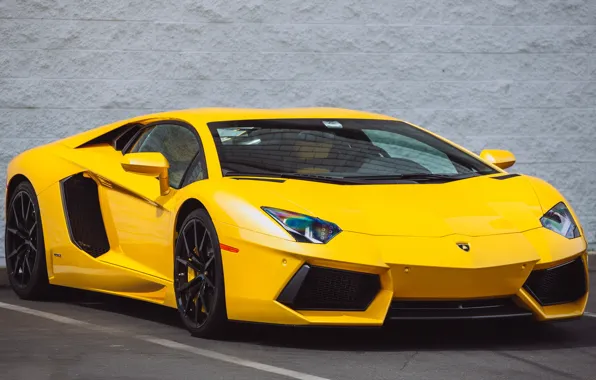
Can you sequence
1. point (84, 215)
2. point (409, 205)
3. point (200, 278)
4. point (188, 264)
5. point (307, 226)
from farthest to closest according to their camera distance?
point (84, 215), point (188, 264), point (200, 278), point (409, 205), point (307, 226)

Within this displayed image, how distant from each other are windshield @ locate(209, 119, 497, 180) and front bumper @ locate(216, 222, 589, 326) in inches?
32.7

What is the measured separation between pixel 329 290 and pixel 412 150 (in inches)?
75.1

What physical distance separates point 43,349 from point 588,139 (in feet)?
22.7

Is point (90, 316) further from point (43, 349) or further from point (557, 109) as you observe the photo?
point (557, 109)

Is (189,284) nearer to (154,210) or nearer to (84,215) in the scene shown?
(154,210)

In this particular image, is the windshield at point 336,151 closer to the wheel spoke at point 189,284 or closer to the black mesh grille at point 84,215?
the wheel spoke at point 189,284

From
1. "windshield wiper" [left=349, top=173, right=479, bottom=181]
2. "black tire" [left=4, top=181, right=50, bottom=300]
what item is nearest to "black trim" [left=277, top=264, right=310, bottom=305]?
"windshield wiper" [left=349, top=173, right=479, bottom=181]

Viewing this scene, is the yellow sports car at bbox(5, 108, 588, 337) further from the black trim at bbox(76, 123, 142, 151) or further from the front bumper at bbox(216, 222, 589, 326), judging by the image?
the black trim at bbox(76, 123, 142, 151)

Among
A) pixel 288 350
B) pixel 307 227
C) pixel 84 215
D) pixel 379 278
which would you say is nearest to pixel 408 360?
pixel 379 278

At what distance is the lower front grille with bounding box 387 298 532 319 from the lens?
21.5 feet

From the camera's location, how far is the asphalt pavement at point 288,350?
5.98 metres

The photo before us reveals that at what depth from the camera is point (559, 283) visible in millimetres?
6891

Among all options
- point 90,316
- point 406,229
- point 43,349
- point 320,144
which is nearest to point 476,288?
point 406,229

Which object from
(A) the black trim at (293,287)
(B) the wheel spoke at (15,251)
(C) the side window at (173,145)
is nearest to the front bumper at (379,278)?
(A) the black trim at (293,287)
